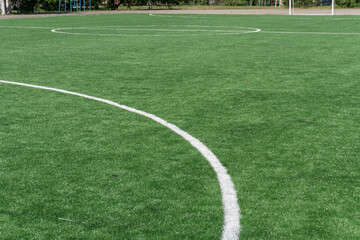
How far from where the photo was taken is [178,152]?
446 cm

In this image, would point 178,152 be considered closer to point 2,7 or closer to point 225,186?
point 225,186

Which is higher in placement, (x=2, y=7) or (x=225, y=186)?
(x=2, y=7)

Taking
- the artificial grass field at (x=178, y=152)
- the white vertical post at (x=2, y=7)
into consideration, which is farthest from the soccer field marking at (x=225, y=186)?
the white vertical post at (x=2, y=7)

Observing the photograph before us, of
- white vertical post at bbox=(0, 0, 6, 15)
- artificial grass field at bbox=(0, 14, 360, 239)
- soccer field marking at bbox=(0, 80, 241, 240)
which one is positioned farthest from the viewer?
white vertical post at bbox=(0, 0, 6, 15)

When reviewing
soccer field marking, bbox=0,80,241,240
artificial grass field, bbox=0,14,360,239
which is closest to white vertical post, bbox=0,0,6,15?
artificial grass field, bbox=0,14,360,239

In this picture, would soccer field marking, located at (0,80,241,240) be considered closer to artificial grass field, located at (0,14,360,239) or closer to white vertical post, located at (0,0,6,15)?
artificial grass field, located at (0,14,360,239)

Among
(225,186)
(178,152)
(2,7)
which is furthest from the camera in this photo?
Result: (2,7)

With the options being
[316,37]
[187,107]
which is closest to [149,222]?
[187,107]

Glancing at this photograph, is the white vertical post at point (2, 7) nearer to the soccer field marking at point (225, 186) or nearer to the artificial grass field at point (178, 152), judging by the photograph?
the artificial grass field at point (178, 152)

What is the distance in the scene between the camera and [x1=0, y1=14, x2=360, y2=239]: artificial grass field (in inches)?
125

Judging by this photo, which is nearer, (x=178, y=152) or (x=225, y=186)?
(x=225, y=186)

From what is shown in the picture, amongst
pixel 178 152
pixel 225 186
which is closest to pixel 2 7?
pixel 178 152

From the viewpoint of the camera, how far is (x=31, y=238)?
9.65 feet

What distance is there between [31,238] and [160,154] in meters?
1.65
